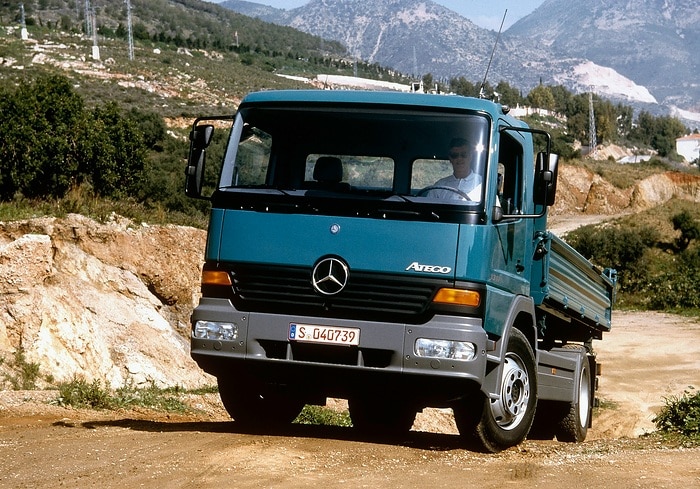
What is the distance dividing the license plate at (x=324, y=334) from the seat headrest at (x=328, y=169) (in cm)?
124

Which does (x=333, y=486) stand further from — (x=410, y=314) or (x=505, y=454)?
(x=505, y=454)

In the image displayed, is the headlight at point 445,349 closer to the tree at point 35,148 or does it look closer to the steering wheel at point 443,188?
the steering wheel at point 443,188

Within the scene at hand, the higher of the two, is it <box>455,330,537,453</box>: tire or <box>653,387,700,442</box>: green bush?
<box>455,330,537,453</box>: tire

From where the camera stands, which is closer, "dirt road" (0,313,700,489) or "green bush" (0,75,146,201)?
"dirt road" (0,313,700,489)

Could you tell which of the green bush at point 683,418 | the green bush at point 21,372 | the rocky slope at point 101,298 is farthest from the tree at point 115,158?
the green bush at point 683,418

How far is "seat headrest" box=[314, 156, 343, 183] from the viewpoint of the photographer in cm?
849

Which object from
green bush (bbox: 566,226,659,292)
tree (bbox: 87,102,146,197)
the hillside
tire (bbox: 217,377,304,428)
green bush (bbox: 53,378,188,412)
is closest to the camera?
tire (bbox: 217,377,304,428)

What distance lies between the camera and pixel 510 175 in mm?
9109

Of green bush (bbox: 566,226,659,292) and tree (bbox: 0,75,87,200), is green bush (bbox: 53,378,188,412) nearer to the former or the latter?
tree (bbox: 0,75,87,200)

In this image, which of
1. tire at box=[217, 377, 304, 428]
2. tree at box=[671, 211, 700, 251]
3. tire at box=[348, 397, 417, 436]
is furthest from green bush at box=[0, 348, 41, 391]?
tree at box=[671, 211, 700, 251]

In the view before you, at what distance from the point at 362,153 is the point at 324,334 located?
1536 mm

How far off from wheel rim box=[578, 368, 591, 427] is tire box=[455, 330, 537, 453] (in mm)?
3204

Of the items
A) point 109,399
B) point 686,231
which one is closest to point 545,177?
point 109,399

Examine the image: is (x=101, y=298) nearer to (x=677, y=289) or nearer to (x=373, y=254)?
(x=373, y=254)
